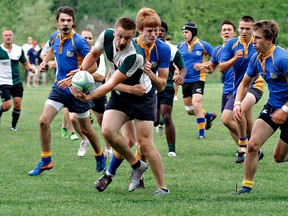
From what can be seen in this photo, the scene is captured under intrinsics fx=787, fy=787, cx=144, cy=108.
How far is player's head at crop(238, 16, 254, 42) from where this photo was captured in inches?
484

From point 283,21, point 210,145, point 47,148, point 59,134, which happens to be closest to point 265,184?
point 47,148

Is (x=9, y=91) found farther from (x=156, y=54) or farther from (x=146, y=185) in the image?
(x=156, y=54)

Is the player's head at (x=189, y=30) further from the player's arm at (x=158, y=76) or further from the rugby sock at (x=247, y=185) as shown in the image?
the rugby sock at (x=247, y=185)

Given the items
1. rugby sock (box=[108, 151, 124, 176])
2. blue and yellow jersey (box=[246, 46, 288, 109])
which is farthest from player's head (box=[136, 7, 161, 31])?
rugby sock (box=[108, 151, 124, 176])

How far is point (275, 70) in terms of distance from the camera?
29.4ft

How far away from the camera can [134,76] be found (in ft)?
29.8

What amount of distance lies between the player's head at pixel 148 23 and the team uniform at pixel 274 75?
4.04 ft

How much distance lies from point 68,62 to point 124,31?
2.72 metres

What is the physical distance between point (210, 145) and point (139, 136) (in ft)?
20.6

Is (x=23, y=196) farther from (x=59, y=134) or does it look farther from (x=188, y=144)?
(x=59, y=134)

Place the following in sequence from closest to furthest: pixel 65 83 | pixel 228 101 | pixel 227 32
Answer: pixel 65 83 < pixel 228 101 < pixel 227 32

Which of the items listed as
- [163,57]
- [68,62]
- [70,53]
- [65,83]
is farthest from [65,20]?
[163,57]

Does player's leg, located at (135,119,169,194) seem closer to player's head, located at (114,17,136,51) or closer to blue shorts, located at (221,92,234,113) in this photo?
player's head, located at (114,17,136,51)

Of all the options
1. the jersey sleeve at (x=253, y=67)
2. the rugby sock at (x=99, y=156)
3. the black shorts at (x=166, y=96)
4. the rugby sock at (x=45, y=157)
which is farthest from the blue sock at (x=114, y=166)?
the black shorts at (x=166, y=96)
